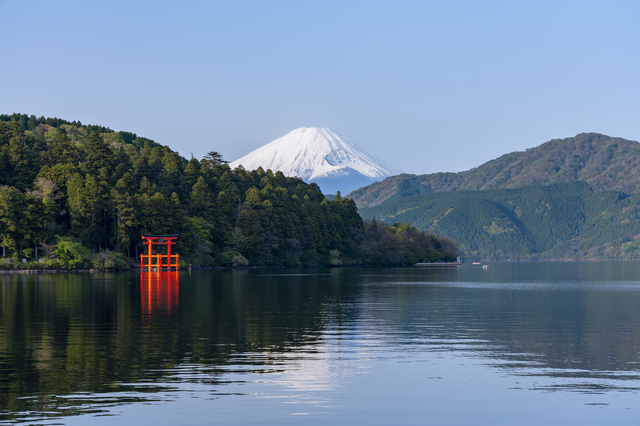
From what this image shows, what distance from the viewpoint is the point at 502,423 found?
15695 mm

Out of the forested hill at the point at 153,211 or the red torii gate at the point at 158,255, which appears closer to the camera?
the forested hill at the point at 153,211

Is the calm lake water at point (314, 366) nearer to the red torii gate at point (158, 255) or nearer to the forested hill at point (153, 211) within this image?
the forested hill at point (153, 211)

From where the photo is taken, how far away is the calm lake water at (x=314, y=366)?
1638 cm

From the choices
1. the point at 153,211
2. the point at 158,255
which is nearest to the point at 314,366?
the point at 158,255

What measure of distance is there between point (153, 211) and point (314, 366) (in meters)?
99.2

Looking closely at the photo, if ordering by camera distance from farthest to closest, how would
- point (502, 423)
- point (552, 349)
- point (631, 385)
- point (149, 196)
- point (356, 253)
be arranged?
point (356, 253) → point (149, 196) → point (552, 349) → point (631, 385) → point (502, 423)

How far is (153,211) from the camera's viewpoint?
11700cm

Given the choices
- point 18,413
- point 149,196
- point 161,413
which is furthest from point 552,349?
point 149,196

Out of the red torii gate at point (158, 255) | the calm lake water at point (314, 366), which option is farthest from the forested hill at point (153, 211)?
the calm lake water at point (314, 366)

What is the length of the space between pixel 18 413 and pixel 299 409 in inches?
254

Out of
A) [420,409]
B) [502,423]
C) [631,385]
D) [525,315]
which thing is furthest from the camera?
[525,315]

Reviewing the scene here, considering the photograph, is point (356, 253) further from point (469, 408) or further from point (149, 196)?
point (469, 408)

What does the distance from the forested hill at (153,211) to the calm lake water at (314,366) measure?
66222mm

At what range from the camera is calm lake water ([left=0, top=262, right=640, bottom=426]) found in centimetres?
1638
